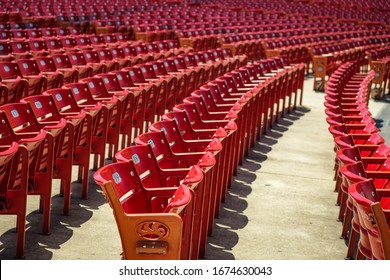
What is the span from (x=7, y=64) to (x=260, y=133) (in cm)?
315

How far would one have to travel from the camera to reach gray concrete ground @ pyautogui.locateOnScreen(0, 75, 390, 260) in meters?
4.40

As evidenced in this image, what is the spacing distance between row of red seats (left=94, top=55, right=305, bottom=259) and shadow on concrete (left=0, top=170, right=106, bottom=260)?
41cm

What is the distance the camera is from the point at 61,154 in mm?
4902

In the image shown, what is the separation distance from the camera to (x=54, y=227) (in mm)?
4672

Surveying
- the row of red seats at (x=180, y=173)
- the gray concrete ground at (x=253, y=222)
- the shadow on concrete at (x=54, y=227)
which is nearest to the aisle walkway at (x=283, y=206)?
the gray concrete ground at (x=253, y=222)

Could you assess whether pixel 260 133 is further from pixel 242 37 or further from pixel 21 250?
pixel 242 37

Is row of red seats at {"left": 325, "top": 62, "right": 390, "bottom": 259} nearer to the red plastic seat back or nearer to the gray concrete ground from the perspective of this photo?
the gray concrete ground

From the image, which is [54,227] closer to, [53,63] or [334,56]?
[53,63]

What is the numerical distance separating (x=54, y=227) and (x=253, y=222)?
4.95ft

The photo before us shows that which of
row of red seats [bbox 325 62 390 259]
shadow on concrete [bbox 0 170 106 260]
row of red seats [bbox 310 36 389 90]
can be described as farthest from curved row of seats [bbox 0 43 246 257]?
row of red seats [bbox 310 36 389 90]

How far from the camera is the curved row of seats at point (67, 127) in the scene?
404 centimetres

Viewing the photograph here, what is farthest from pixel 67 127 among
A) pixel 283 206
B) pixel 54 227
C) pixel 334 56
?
pixel 334 56

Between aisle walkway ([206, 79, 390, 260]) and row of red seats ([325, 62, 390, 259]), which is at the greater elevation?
row of red seats ([325, 62, 390, 259])
